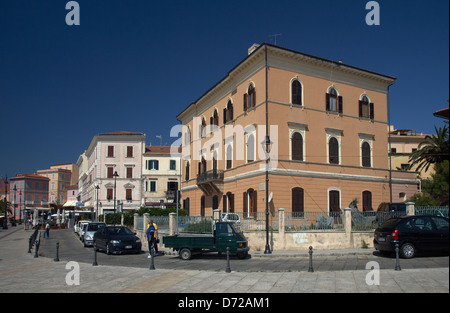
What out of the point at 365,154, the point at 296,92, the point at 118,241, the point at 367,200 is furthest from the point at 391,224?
the point at 365,154

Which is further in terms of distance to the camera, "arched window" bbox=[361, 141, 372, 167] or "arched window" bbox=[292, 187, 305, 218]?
"arched window" bbox=[361, 141, 372, 167]

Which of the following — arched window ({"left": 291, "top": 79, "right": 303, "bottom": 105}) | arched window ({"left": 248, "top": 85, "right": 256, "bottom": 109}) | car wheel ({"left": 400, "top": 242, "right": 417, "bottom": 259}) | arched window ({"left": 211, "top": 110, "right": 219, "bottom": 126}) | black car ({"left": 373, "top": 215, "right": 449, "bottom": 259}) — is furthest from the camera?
arched window ({"left": 211, "top": 110, "right": 219, "bottom": 126})

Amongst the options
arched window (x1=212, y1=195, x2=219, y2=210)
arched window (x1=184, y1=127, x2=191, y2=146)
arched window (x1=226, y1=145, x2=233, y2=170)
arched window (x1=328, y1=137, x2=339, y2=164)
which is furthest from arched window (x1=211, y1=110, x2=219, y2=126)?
arched window (x1=328, y1=137, x2=339, y2=164)

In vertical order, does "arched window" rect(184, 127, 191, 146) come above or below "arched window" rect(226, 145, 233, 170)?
above

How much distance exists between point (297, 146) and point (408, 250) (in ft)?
57.9

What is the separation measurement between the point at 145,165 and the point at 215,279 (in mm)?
56140

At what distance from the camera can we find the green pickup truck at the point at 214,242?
1798 centimetres

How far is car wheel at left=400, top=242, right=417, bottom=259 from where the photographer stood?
48.7ft

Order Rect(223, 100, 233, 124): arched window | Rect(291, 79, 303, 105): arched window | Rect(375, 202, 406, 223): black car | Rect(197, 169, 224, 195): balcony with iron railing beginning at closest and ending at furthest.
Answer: Rect(375, 202, 406, 223): black car → Rect(291, 79, 303, 105): arched window → Rect(223, 100, 233, 124): arched window → Rect(197, 169, 224, 195): balcony with iron railing

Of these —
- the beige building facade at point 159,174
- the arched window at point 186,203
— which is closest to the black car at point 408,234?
the arched window at point 186,203

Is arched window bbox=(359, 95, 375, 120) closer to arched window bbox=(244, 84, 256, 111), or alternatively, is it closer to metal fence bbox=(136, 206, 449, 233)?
arched window bbox=(244, 84, 256, 111)

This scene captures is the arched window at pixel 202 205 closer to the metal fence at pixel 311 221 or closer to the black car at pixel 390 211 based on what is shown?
the black car at pixel 390 211

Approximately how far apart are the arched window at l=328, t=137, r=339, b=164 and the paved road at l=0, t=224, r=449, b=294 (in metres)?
16.5
